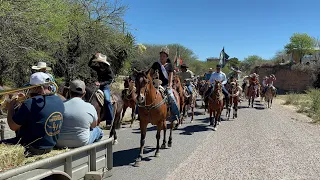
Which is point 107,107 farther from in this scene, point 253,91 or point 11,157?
point 253,91

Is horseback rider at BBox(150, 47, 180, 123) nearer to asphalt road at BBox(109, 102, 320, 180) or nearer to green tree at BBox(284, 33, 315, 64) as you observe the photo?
asphalt road at BBox(109, 102, 320, 180)

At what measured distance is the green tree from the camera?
179ft

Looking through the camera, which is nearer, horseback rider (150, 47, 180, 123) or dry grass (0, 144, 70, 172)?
dry grass (0, 144, 70, 172)

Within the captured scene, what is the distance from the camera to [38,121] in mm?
4141

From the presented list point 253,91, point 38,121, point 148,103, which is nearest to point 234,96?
point 253,91

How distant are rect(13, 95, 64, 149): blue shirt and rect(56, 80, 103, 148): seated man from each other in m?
0.37

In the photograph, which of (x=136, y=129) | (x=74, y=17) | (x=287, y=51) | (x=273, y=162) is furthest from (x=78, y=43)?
(x=287, y=51)

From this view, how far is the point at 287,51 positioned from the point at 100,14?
Result: 49269mm

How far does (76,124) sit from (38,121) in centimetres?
79

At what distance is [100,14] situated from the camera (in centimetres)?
1839

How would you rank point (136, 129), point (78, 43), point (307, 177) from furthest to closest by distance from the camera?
point (78, 43), point (136, 129), point (307, 177)

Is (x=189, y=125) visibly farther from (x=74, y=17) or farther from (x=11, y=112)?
(x=11, y=112)

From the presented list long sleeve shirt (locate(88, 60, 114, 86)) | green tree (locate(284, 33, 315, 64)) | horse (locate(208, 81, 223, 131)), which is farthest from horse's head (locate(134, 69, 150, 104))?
green tree (locate(284, 33, 315, 64))

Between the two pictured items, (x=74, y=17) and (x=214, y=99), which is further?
(x=74, y=17)
